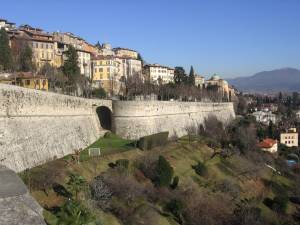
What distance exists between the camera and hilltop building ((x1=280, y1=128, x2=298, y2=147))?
9607 centimetres

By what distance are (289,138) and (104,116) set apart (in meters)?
56.9

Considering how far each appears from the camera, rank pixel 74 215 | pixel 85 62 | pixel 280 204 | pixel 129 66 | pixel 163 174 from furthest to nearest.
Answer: pixel 129 66, pixel 85 62, pixel 280 204, pixel 163 174, pixel 74 215

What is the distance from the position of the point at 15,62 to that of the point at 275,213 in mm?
39030

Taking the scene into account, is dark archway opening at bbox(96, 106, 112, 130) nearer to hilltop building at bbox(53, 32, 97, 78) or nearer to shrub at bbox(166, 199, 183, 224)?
shrub at bbox(166, 199, 183, 224)

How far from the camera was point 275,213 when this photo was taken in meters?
39.9

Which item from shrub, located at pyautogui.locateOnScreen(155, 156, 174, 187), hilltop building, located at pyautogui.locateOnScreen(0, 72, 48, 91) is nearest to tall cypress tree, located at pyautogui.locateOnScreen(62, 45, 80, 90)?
hilltop building, located at pyautogui.locateOnScreen(0, 72, 48, 91)


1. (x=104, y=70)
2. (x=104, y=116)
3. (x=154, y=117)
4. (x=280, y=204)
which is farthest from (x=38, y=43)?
(x=280, y=204)

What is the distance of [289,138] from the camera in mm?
97625

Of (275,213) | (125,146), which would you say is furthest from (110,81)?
(275,213)

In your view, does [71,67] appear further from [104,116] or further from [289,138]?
[289,138]

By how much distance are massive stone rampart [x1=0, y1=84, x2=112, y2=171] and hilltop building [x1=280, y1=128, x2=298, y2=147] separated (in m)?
60.8

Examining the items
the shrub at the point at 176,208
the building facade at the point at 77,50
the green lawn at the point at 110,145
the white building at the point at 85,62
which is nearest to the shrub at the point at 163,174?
the shrub at the point at 176,208

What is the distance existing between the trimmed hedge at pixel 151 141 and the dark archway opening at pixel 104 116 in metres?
6.68

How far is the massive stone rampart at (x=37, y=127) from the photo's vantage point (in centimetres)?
2697
